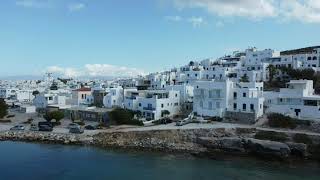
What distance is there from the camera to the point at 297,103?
43.5 meters

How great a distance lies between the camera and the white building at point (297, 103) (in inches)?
1665

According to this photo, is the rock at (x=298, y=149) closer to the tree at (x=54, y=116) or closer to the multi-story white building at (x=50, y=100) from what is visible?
the tree at (x=54, y=116)

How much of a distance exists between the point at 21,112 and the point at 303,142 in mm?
39710

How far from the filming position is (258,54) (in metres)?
73.1

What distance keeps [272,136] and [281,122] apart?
13.3 feet

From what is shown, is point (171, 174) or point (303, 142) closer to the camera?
point (171, 174)

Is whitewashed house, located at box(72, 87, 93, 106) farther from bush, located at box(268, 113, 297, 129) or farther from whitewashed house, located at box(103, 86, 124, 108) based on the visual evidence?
bush, located at box(268, 113, 297, 129)

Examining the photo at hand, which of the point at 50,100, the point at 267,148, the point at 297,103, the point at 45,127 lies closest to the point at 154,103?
the point at 45,127

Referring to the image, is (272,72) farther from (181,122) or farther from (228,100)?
(181,122)

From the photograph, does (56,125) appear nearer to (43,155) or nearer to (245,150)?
(43,155)

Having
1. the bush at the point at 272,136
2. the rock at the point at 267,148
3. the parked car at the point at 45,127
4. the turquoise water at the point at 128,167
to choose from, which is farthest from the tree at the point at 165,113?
the rock at the point at 267,148

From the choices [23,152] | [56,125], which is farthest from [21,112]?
[23,152]

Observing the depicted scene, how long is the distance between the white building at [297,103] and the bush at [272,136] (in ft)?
17.6

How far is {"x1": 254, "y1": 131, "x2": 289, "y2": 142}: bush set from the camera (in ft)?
125
